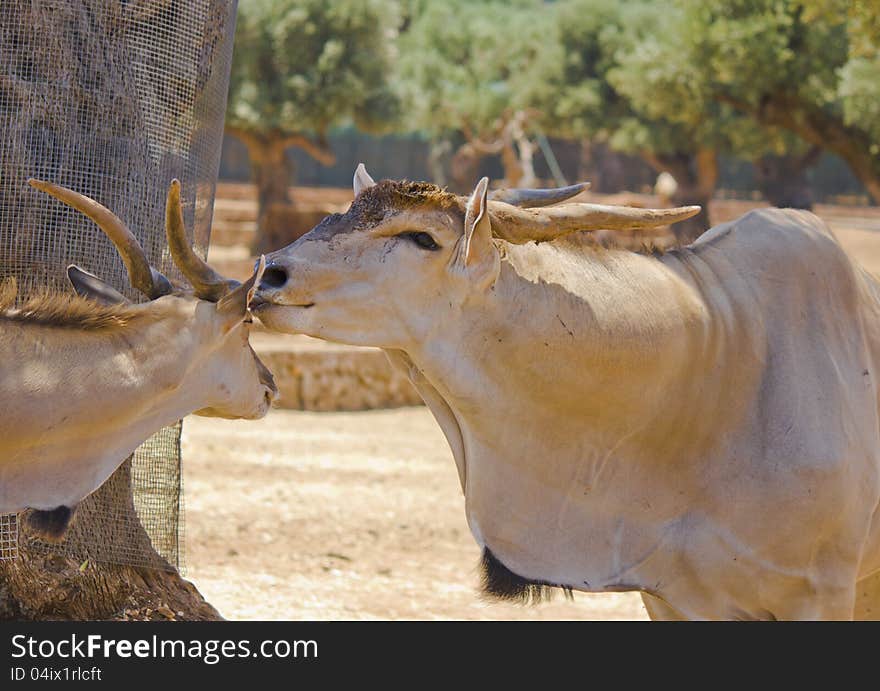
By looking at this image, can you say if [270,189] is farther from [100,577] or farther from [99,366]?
[99,366]

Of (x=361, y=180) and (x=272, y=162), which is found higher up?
(x=361, y=180)

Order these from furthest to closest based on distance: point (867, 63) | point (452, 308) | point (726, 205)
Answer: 1. point (726, 205)
2. point (867, 63)
3. point (452, 308)

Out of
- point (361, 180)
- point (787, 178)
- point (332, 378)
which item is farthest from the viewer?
point (787, 178)

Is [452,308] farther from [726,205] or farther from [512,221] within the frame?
[726,205]

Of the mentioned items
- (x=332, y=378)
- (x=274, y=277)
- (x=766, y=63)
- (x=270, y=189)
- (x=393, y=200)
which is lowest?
(x=270, y=189)

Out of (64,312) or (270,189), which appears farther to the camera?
(270,189)

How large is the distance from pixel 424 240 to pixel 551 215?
0.46 m

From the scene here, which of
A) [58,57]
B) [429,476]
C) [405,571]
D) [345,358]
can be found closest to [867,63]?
[345,358]

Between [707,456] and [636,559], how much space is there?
1.45 ft

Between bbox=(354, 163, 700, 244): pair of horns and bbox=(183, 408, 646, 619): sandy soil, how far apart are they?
4.64 feet

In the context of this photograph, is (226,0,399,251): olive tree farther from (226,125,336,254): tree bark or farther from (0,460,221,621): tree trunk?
(0,460,221,621): tree trunk

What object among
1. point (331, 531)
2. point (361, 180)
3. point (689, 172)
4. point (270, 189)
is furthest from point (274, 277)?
point (689, 172)

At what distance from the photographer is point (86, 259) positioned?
525 centimetres

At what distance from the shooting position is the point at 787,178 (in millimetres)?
30469
